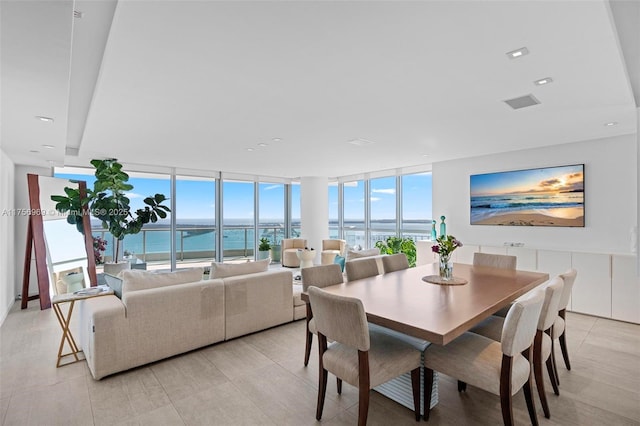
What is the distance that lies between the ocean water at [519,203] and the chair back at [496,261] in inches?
74.7

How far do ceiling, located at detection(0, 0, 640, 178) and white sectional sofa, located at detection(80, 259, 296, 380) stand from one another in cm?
174

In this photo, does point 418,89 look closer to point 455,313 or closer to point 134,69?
point 455,313

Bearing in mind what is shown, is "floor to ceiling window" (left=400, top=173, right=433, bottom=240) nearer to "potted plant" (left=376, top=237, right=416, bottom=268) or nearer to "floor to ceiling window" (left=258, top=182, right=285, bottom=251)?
"potted plant" (left=376, top=237, right=416, bottom=268)

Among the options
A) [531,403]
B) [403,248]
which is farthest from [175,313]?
[403,248]

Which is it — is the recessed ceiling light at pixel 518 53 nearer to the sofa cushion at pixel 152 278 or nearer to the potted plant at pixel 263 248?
the sofa cushion at pixel 152 278

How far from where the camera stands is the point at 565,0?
1618 mm

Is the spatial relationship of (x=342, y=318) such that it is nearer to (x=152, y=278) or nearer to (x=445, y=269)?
(x=445, y=269)

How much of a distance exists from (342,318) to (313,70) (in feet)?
5.94

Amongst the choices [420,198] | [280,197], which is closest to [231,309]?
[420,198]

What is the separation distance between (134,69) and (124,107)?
986mm

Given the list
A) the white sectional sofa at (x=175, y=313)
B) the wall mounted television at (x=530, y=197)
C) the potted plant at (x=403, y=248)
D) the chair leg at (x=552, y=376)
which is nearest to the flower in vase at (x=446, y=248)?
the chair leg at (x=552, y=376)

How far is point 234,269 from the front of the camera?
363cm

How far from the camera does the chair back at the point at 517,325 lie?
1760 mm

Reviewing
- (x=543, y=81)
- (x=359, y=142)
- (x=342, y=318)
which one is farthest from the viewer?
(x=359, y=142)
